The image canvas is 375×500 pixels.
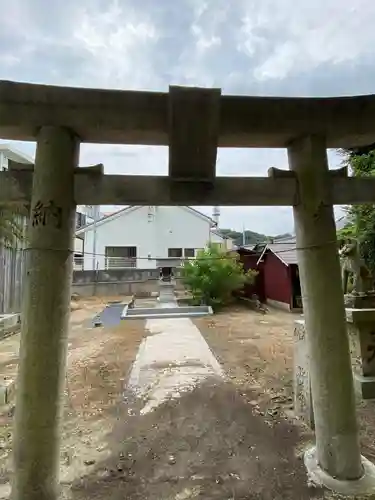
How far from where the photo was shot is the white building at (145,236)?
22578mm

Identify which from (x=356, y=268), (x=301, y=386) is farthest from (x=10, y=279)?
(x=356, y=268)

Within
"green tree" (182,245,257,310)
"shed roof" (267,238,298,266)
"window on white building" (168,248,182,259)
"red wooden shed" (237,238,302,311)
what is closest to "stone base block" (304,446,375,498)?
"red wooden shed" (237,238,302,311)

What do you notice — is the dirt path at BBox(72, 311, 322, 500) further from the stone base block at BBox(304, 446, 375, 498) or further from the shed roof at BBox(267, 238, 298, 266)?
the shed roof at BBox(267, 238, 298, 266)

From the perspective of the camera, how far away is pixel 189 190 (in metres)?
2.60

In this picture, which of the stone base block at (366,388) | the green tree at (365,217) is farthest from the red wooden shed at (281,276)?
the stone base block at (366,388)

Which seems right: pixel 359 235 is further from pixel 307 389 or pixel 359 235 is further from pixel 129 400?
pixel 129 400

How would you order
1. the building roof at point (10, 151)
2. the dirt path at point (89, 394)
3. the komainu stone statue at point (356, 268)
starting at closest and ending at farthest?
the dirt path at point (89, 394) → the komainu stone statue at point (356, 268) → the building roof at point (10, 151)

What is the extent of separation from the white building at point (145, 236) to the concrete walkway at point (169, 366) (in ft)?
46.4

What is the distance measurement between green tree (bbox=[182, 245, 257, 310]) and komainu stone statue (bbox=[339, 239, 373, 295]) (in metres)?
9.36

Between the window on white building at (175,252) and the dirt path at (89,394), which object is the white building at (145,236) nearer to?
the window on white building at (175,252)

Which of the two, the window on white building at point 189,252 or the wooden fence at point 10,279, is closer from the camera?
the wooden fence at point 10,279

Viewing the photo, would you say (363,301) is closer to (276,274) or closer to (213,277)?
(213,277)

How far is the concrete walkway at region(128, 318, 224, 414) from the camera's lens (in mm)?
4711

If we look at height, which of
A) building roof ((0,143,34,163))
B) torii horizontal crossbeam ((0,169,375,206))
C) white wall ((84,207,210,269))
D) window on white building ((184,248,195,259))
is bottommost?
torii horizontal crossbeam ((0,169,375,206))
